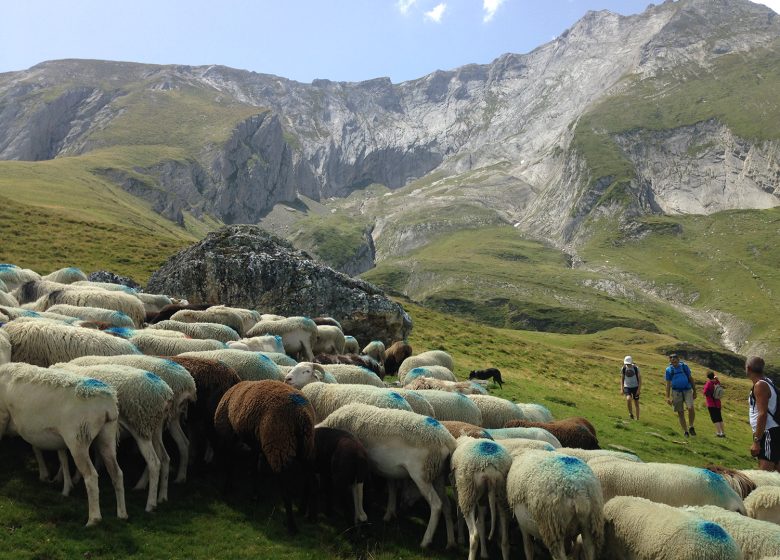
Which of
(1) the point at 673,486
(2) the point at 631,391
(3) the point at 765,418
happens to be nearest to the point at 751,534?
(1) the point at 673,486

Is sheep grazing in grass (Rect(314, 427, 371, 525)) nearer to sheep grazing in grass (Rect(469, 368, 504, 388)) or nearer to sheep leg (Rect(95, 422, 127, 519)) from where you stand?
sheep leg (Rect(95, 422, 127, 519))

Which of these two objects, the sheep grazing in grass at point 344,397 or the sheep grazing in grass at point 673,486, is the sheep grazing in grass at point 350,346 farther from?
the sheep grazing in grass at point 673,486

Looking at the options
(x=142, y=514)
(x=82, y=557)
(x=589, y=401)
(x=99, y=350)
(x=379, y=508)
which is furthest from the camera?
(x=589, y=401)

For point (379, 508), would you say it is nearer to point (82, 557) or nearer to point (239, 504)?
point (239, 504)

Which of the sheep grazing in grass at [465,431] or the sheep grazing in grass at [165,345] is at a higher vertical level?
the sheep grazing in grass at [165,345]

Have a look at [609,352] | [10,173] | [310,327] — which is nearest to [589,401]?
[310,327]

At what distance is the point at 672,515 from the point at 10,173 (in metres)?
189

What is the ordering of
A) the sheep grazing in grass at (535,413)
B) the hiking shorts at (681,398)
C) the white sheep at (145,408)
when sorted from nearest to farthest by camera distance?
the white sheep at (145,408) → the sheep grazing in grass at (535,413) → the hiking shorts at (681,398)

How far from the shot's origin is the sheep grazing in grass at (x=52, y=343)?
1256 cm

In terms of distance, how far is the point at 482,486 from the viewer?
10180 mm

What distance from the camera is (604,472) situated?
11.2m

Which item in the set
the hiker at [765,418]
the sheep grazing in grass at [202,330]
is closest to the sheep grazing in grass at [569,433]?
the hiker at [765,418]

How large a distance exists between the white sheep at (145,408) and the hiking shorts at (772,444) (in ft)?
45.0

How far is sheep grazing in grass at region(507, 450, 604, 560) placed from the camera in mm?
9055
